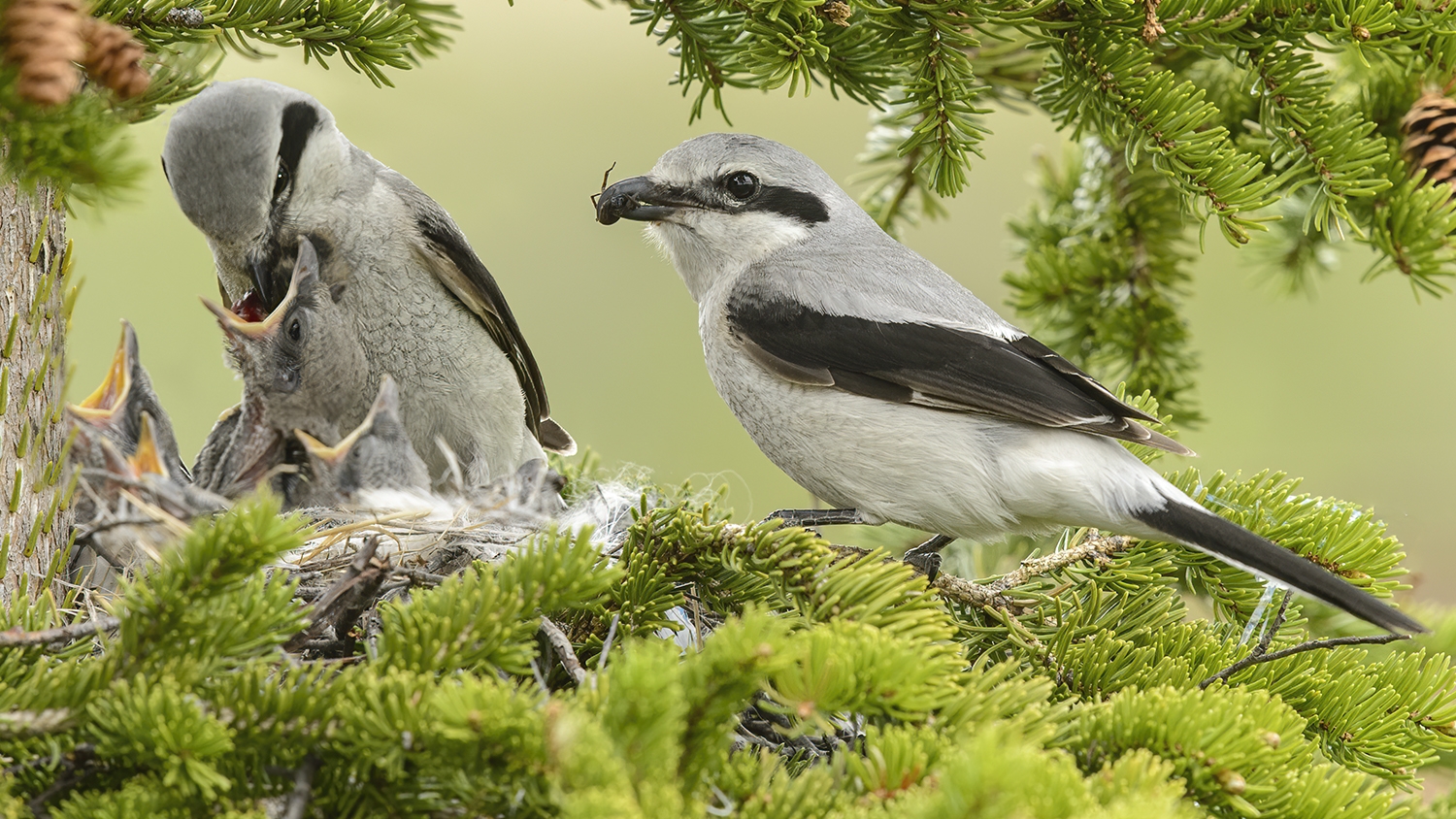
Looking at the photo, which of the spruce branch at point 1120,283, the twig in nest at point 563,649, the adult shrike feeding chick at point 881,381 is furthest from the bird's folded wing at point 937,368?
the twig in nest at point 563,649

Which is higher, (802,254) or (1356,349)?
(1356,349)

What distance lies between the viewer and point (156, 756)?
2.92ft

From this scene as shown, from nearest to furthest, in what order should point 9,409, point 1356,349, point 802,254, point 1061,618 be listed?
point 9,409, point 1061,618, point 802,254, point 1356,349

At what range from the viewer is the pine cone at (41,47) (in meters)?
0.87

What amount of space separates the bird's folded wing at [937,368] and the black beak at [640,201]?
308 millimetres

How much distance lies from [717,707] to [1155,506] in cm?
107

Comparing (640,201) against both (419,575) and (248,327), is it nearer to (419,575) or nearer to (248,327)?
(248,327)

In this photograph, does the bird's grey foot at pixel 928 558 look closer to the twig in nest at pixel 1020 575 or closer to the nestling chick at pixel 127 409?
the twig in nest at pixel 1020 575

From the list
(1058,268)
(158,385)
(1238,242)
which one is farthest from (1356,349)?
(158,385)

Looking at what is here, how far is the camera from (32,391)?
5.08ft

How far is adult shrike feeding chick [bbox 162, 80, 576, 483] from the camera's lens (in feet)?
6.20

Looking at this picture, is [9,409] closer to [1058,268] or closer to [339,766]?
[339,766]

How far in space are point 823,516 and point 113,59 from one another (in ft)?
4.43

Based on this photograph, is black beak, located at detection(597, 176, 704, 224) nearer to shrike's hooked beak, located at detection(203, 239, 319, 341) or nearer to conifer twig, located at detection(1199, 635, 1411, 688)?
shrike's hooked beak, located at detection(203, 239, 319, 341)
